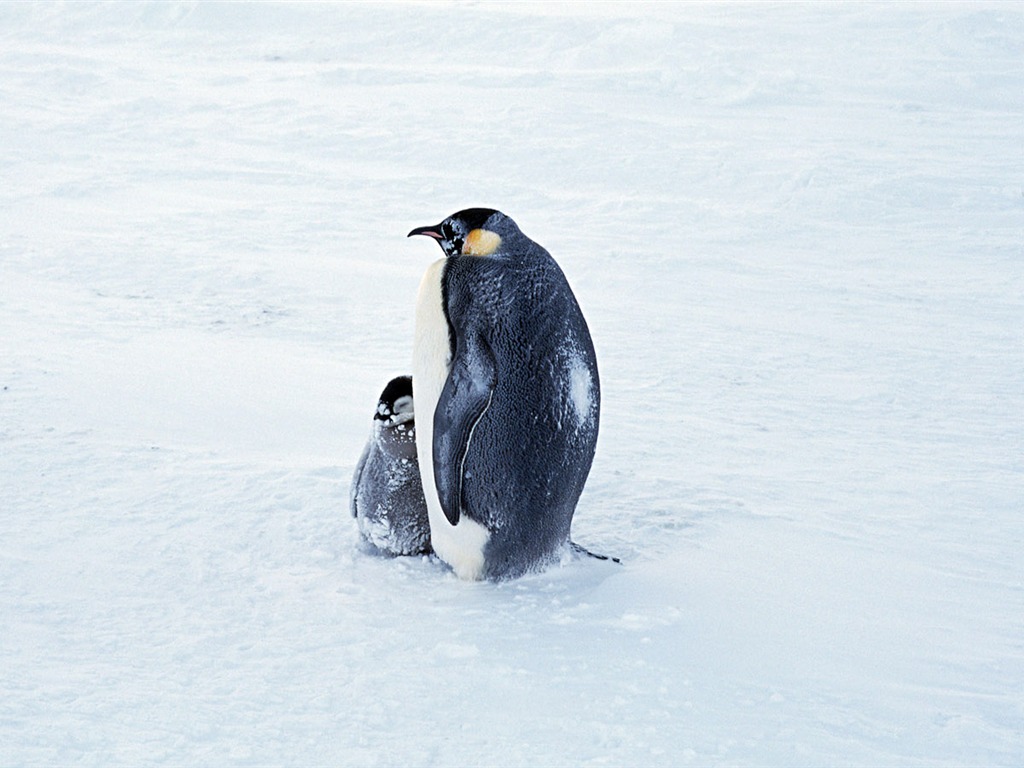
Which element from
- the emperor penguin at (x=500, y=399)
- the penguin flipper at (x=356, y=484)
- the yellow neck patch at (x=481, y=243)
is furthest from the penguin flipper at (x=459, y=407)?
the penguin flipper at (x=356, y=484)

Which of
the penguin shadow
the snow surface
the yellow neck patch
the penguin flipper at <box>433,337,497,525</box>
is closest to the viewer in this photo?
the snow surface

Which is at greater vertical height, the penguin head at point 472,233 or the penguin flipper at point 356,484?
the penguin head at point 472,233

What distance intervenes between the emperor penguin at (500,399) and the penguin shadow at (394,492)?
0.11 m

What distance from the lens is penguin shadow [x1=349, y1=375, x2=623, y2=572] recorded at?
8.50 feet

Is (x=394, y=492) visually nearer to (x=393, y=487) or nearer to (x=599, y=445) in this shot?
(x=393, y=487)

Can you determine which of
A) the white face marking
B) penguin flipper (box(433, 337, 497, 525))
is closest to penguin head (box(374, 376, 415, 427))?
the white face marking

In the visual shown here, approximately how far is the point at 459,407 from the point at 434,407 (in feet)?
0.29

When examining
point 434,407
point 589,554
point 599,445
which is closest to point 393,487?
point 434,407

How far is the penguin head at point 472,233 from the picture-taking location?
2.48 m

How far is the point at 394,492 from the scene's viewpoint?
261 cm

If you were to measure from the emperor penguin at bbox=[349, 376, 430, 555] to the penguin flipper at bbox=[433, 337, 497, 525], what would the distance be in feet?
0.83

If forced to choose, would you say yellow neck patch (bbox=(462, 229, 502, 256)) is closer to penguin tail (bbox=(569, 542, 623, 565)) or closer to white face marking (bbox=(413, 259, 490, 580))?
white face marking (bbox=(413, 259, 490, 580))

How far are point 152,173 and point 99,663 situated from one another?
626 centimetres

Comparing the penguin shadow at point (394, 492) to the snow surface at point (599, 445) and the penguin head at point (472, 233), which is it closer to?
the snow surface at point (599, 445)
